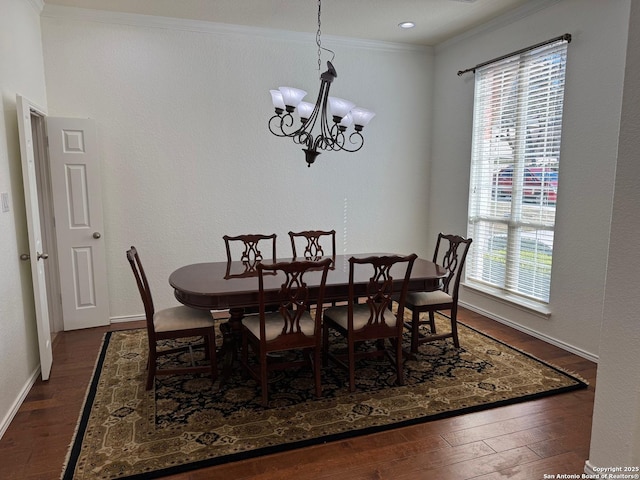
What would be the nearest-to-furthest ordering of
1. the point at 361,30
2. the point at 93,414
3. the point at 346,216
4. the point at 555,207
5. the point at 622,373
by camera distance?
1. the point at 622,373
2. the point at 93,414
3. the point at 555,207
4. the point at 361,30
5. the point at 346,216

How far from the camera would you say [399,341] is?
294 centimetres

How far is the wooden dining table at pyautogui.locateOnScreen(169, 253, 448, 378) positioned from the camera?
270cm

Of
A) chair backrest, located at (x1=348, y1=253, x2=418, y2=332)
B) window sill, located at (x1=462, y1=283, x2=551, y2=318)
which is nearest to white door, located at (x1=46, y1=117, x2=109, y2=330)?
chair backrest, located at (x1=348, y1=253, x2=418, y2=332)

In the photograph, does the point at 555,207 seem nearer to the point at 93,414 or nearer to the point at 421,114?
the point at 421,114

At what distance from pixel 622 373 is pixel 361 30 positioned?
3887 millimetres

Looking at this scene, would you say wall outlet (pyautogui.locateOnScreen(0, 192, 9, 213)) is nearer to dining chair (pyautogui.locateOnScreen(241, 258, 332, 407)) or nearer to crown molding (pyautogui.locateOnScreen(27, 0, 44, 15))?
dining chair (pyautogui.locateOnScreen(241, 258, 332, 407))

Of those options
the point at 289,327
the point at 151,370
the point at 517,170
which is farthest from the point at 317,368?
the point at 517,170

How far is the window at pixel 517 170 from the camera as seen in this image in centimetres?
370

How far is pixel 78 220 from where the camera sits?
404cm

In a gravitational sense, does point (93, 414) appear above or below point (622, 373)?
below

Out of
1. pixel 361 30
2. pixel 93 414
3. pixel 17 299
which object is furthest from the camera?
pixel 361 30

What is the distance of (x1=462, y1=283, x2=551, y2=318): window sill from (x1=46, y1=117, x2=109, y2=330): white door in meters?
3.76

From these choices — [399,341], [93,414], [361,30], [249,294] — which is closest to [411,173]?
[361,30]

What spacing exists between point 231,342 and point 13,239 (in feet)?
5.30
